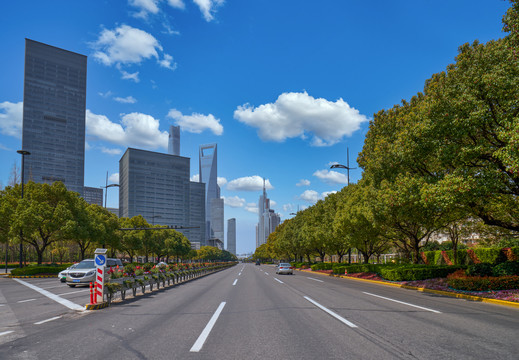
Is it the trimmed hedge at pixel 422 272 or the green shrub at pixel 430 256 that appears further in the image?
the green shrub at pixel 430 256

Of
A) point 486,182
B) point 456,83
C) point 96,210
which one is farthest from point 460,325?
point 96,210

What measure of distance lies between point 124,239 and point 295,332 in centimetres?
5815

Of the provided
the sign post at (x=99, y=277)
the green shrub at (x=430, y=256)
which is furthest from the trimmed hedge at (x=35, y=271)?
the green shrub at (x=430, y=256)

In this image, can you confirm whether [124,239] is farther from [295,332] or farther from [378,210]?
[295,332]

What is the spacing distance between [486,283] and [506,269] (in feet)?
7.18

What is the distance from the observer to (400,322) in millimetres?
8602

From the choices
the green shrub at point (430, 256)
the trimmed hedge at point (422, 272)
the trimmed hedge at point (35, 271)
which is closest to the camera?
the trimmed hedge at point (422, 272)

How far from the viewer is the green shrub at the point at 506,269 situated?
641 inches

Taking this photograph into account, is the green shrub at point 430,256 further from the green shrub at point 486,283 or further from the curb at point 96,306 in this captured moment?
the curb at point 96,306

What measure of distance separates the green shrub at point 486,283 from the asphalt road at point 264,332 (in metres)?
3.92

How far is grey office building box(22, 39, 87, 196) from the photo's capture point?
18062 cm

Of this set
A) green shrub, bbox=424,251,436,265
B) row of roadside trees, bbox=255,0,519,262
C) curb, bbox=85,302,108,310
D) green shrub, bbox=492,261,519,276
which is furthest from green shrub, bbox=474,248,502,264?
curb, bbox=85,302,108,310

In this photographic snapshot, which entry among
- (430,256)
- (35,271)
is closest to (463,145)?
(430,256)

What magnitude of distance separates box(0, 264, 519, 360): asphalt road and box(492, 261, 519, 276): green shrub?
19.3 feet
